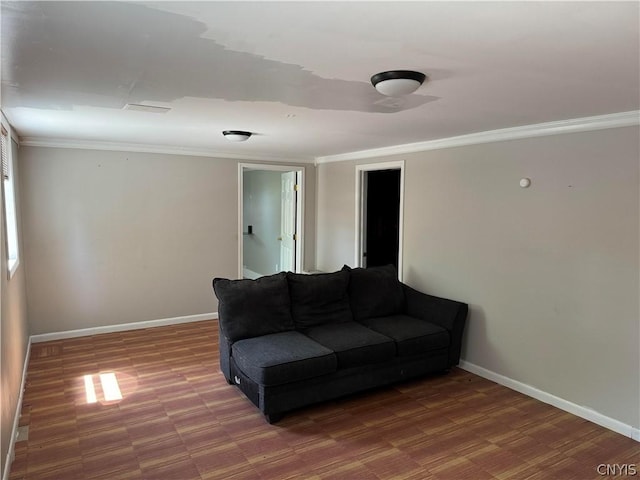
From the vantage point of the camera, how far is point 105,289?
4965 millimetres

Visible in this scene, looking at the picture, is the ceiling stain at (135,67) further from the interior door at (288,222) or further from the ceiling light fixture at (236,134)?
the interior door at (288,222)

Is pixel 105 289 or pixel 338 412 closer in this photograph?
pixel 338 412

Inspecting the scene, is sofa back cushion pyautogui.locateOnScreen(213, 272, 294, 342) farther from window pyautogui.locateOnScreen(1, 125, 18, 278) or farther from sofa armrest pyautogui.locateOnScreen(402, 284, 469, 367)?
window pyautogui.locateOnScreen(1, 125, 18, 278)

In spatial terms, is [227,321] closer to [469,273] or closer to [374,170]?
[469,273]

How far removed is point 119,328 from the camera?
5055 mm

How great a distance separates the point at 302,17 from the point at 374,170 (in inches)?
157

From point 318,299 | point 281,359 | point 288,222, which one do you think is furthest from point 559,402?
point 288,222

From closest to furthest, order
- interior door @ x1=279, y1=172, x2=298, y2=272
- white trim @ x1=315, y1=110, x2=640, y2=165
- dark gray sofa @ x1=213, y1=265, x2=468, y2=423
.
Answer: white trim @ x1=315, y1=110, x2=640, y2=165, dark gray sofa @ x1=213, y1=265, x2=468, y2=423, interior door @ x1=279, y1=172, x2=298, y2=272

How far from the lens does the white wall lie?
283 inches

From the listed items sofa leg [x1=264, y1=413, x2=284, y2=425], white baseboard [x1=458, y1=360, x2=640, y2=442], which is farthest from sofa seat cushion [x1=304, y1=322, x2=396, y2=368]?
white baseboard [x1=458, y1=360, x2=640, y2=442]

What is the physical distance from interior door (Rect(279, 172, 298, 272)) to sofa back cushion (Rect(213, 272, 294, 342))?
2.63 m

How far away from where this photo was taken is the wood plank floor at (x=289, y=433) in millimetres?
2561

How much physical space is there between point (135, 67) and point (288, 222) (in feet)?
15.1

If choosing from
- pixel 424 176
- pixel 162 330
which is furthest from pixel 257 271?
pixel 424 176
